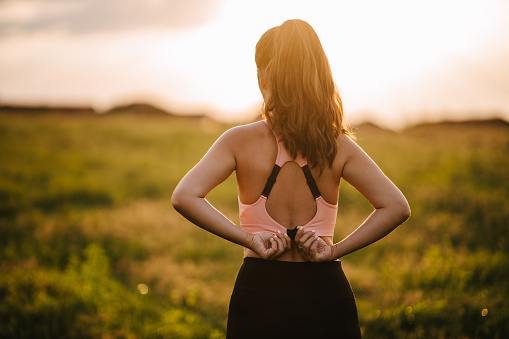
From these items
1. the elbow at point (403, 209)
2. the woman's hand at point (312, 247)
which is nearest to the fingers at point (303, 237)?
the woman's hand at point (312, 247)

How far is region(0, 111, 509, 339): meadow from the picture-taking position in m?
4.99

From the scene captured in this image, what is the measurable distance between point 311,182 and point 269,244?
412 mm

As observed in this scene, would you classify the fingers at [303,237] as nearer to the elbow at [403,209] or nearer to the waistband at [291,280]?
the waistband at [291,280]

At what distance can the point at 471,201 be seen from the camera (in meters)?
9.88

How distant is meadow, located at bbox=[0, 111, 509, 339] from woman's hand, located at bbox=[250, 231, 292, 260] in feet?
9.72

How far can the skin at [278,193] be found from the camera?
222 cm

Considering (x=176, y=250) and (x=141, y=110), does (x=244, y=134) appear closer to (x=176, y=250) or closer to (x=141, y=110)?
(x=176, y=250)

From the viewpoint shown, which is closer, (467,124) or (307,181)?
(307,181)

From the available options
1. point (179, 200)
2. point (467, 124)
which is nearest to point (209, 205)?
point (179, 200)

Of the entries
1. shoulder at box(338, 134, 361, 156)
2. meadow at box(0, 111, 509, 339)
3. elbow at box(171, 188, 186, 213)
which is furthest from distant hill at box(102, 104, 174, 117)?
→ shoulder at box(338, 134, 361, 156)

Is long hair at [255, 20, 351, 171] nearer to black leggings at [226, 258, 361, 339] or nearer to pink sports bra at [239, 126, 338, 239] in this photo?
pink sports bra at [239, 126, 338, 239]

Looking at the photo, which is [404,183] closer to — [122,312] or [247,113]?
[122,312]

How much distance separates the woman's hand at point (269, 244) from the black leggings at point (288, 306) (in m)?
0.08

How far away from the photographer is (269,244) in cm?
225
